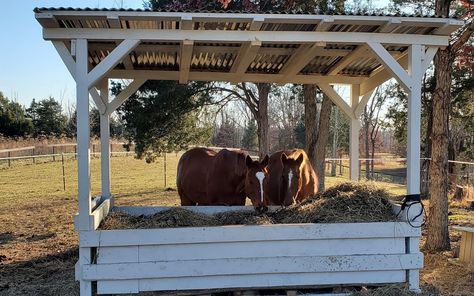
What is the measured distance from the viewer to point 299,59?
591 centimetres

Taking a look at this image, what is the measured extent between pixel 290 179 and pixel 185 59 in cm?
219

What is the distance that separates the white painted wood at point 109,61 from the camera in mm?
4434

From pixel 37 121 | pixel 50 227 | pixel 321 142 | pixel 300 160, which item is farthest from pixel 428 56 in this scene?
pixel 37 121

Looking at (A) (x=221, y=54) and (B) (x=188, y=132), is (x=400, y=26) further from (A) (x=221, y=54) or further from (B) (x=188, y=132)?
(B) (x=188, y=132)

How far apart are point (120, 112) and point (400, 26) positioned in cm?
868

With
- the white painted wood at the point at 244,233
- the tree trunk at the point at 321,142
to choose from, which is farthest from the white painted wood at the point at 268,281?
the tree trunk at the point at 321,142

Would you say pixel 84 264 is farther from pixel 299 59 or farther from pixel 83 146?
pixel 299 59

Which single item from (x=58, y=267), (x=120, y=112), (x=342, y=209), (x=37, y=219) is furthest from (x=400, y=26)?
(x=37, y=219)

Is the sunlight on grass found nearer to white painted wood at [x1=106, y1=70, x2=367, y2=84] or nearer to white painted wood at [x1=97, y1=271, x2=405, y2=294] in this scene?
white painted wood at [x1=106, y1=70, x2=367, y2=84]

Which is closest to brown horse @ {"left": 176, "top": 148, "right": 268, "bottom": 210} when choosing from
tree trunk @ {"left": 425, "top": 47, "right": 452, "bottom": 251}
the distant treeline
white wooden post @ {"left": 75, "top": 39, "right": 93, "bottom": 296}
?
white wooden post @ {"left": 75, "top": 39, "right": 93, "bottom": 296}

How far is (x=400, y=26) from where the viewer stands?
472 cm

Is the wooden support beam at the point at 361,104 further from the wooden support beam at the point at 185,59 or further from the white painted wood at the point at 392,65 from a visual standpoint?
the wooden support beam at the point at 185,59

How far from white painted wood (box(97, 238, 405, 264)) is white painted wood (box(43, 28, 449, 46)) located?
208cm

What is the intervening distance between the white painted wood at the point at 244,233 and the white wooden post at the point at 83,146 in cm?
16
